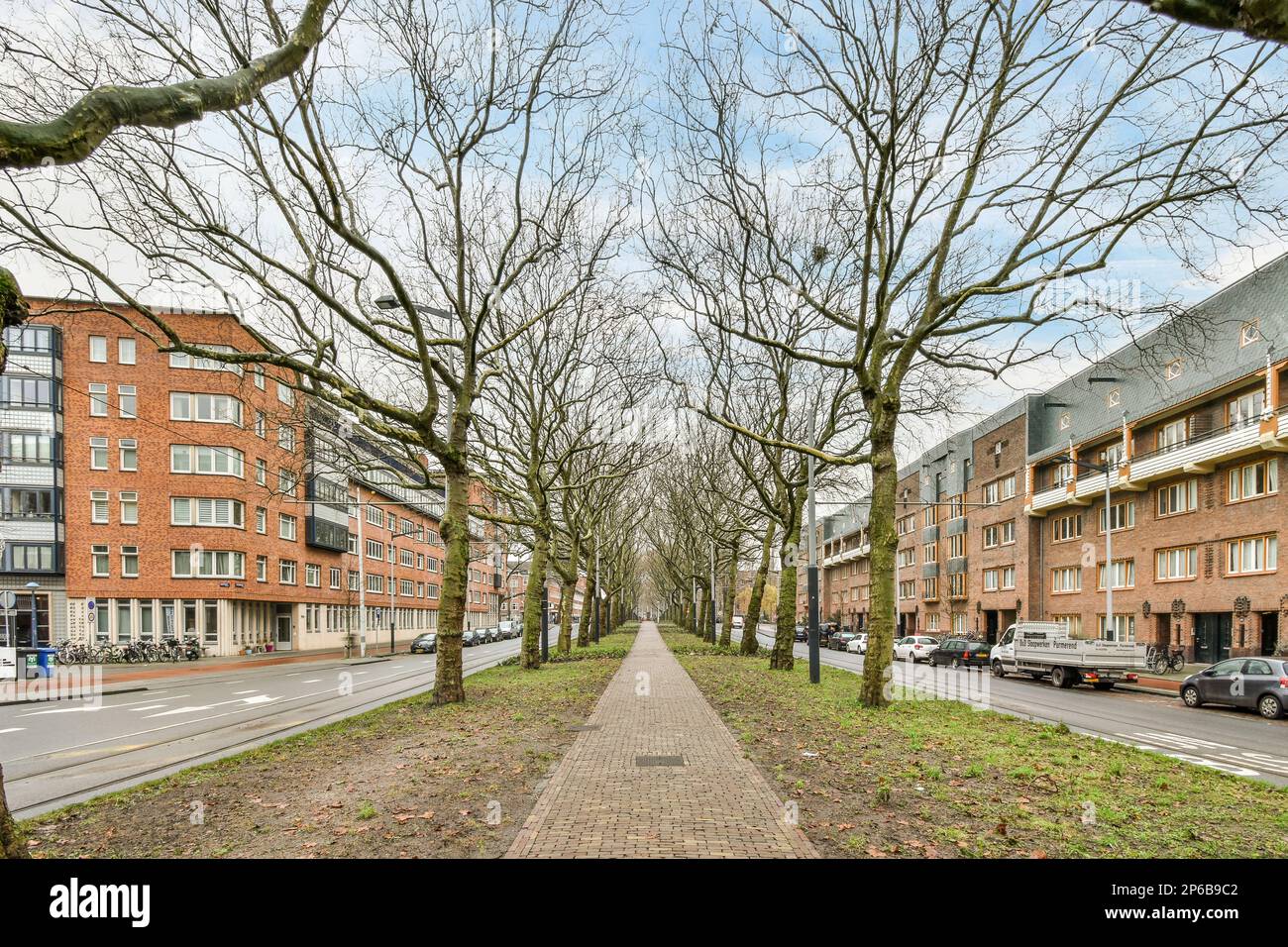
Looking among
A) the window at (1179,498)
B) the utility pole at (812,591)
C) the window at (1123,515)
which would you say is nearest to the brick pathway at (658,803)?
the utility pole at (812,591)

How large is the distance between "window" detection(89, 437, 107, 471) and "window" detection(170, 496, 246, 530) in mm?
4285

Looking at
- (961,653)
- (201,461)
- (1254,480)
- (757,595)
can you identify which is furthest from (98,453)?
(1254,480)

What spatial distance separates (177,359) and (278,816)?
144 ft

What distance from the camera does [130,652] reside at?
37.9m

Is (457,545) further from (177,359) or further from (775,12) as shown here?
(177,359)

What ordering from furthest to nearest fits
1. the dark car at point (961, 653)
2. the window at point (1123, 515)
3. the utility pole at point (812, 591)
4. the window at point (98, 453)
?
the window at point (98, 453), the window at point (1123, 515), the dark car at point (961, 653), the utility pole at point (812, 591)

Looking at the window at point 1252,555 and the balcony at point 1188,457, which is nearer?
the balcony at point 1188,457

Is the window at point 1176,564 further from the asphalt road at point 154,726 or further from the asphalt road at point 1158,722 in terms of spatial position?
the asphalt road at point 154,726

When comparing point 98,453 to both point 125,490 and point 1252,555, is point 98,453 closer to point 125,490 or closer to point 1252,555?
point 125,490

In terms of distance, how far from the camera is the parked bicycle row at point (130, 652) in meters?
36.7

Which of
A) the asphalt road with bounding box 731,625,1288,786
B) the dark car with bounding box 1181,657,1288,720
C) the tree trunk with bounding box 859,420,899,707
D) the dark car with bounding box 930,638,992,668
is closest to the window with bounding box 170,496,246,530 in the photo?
the asphalt road with bounding box 731,625,1288,786

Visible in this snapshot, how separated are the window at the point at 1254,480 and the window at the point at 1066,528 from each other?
11.2 meters

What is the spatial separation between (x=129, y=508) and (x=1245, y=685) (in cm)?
4905

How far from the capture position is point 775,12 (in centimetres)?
1102
